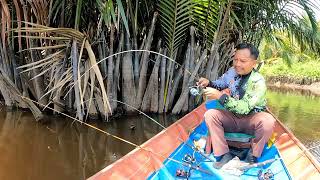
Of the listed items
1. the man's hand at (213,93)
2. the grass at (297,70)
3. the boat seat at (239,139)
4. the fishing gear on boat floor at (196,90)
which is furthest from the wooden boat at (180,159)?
the grass at (297,70)

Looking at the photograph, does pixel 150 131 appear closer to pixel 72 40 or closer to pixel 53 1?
pixel 72 40

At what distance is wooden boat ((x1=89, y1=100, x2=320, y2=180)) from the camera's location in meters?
2.83

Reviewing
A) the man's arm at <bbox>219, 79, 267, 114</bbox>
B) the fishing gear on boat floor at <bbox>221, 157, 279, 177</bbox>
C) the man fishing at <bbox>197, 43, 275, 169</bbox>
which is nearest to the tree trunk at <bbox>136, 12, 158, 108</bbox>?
the man fishing at <bbox>197, 43, 275, 169</bbox>

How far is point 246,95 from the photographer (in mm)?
3408

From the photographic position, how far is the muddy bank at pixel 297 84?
2628 centimetres

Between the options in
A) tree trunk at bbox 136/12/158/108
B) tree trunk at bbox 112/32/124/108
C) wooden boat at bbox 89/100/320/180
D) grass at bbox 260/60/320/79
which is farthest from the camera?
grass at bbox 260/60/320/79

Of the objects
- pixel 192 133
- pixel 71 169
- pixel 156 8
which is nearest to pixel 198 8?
pixel 156 8

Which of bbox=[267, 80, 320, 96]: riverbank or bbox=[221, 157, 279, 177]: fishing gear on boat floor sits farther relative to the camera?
bbox=[267, 80, 320, 96]: riverbank

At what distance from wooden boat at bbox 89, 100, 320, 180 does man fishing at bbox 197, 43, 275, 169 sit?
0.19 m

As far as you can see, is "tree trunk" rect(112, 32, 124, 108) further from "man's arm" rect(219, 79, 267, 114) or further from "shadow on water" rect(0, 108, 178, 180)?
"man's arm" rect(219, 79, 267, 114)

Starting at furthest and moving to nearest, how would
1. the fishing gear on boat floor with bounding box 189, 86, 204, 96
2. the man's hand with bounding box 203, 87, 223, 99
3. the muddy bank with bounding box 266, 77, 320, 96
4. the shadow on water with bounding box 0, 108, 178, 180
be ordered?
the muddy bank with bounding box 266, 77, 320, 96, the shadow on water with bounding box 0, 108, 178, 180, the fishing gear on boat floor with bounding box 189, 86, 204, 96, the man's hand with bounding box 203, 87, 223, 99

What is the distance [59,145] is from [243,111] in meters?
3.24

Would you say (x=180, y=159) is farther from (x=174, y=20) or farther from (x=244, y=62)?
(x=174, y=20)

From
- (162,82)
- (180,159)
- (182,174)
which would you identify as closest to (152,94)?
(162,82)
